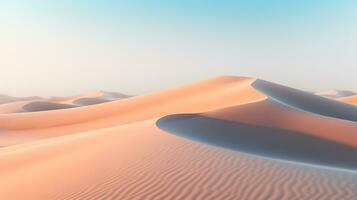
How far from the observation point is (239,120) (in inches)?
532

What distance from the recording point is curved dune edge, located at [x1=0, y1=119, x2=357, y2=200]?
566 centimetres

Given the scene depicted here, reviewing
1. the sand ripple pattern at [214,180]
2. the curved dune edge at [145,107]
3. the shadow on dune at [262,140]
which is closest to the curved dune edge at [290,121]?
the shadow on dune at [262,140]

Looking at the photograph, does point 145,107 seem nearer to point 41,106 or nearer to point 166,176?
point 166,176

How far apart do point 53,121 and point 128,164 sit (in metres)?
23.2

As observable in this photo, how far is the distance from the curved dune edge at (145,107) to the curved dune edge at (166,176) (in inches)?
542

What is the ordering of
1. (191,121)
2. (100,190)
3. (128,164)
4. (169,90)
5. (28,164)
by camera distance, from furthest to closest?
(169,90) < (191,121) < (28,164) < (128,164) < (100,190)

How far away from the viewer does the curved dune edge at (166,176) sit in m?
5.66

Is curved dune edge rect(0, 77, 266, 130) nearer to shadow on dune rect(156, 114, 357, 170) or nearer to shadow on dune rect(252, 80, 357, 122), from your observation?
shadow on dune rect(252, 80, 357, 122)

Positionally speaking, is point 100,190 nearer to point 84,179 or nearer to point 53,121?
point 84,179

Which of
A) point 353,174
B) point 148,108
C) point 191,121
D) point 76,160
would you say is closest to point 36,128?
point 148,108

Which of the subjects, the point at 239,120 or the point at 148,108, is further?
the point at 148,108

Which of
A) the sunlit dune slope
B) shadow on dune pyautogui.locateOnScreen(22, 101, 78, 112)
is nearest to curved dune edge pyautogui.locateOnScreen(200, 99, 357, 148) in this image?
the sunlit dune slope

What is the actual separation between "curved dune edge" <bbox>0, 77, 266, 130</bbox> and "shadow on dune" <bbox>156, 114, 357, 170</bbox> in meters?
9.20

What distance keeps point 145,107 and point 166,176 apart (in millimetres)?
22740
